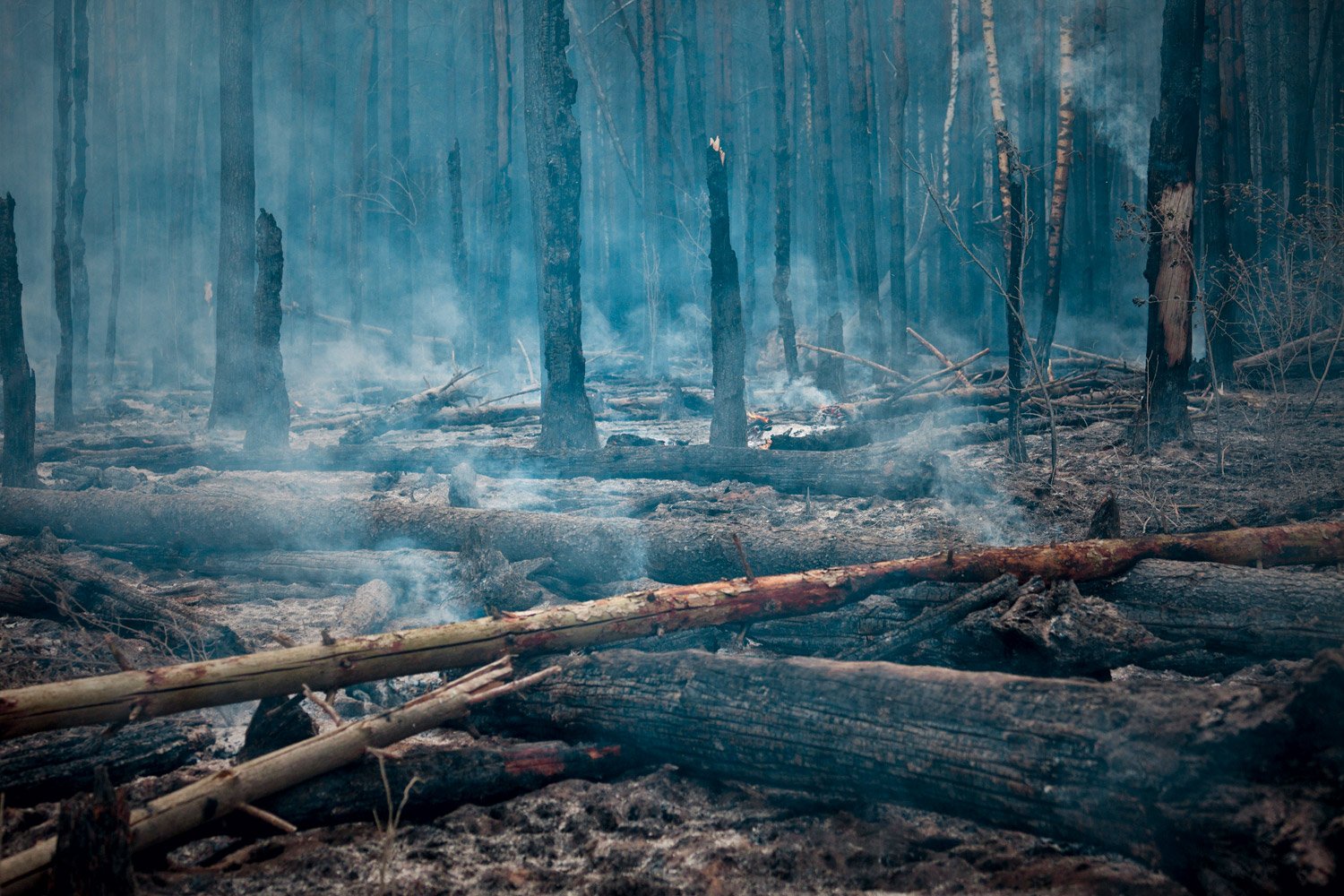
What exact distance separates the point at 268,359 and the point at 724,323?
5.49m

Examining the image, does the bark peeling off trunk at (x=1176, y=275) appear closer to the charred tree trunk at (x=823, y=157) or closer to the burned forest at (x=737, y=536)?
the burned forest at (x=737, y=536)

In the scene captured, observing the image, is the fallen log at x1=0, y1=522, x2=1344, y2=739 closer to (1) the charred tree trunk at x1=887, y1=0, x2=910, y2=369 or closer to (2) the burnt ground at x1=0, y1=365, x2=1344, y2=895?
(2) the burnt ground at x1=0, y1=365, x2=1344, y2=895

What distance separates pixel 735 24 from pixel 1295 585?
20.5 m

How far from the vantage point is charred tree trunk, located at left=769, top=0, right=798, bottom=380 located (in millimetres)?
12578

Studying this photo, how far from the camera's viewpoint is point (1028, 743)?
237 centimetres

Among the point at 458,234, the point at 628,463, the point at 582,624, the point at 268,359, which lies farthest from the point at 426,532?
the point at 458,234

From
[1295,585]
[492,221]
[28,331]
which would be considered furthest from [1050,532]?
[28,331]

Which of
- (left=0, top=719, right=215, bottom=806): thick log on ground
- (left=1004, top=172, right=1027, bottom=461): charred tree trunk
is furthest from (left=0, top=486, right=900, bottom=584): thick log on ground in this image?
(left=1004, top=172, right=1027, bottom=461): charred tree trunk

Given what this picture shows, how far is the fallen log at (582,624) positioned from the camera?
2.62 m

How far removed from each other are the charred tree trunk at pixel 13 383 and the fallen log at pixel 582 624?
21.3 feet

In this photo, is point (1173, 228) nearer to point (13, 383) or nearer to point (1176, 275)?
point (1176, 275)

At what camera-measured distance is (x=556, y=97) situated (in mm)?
8742

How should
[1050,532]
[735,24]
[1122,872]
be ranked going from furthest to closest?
[735,24]
[1050,532]
[1122,872]

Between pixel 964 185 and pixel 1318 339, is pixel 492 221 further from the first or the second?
pixel 1318 339
